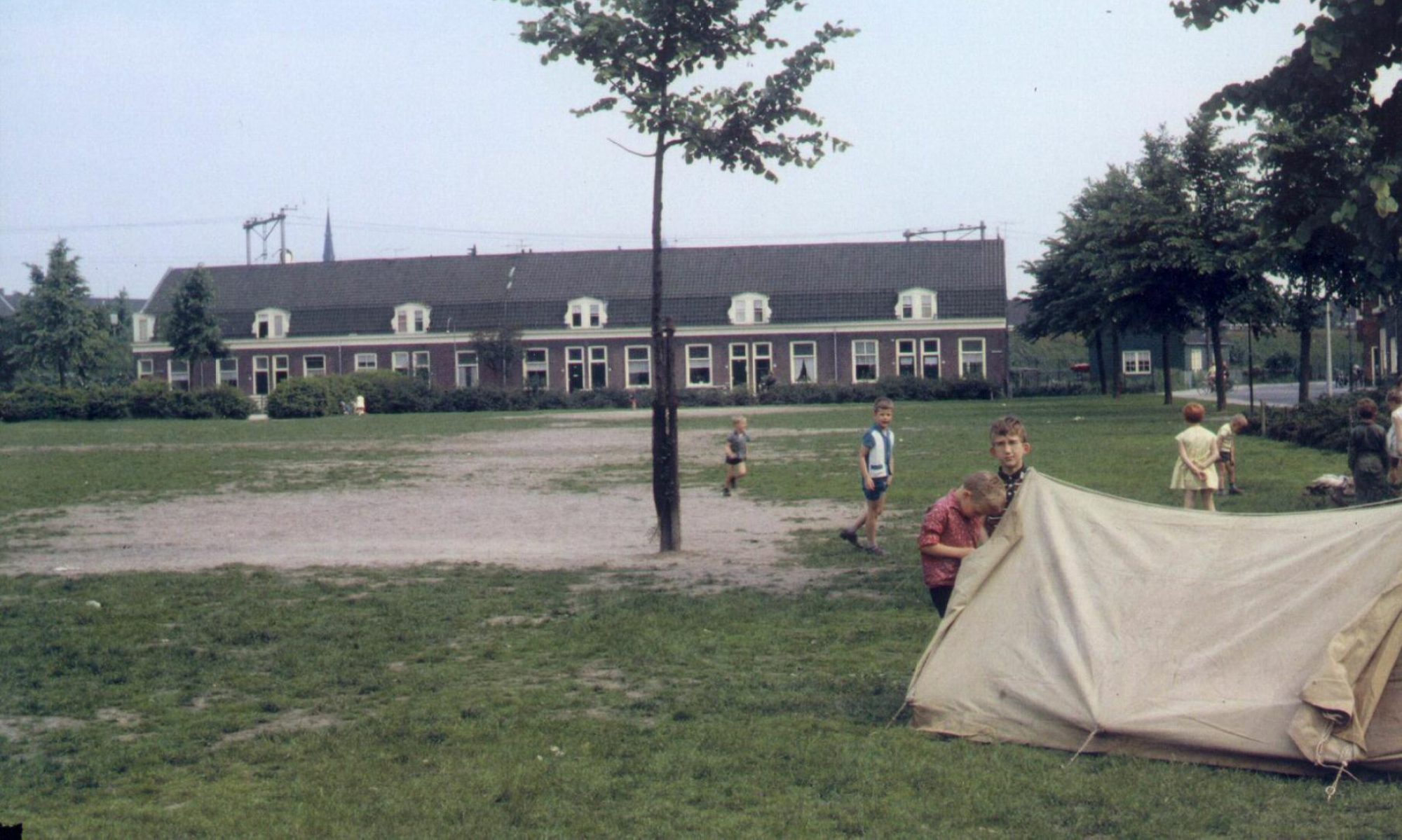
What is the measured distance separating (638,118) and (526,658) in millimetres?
6711

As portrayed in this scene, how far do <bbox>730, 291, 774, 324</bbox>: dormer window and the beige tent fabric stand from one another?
77.2 meters

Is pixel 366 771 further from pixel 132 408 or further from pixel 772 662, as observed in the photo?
pixel 132 408

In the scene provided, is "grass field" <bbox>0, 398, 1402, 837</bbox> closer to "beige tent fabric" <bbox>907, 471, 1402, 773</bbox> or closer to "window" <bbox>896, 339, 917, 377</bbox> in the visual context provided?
"beige tent fabric" <bbox>907, 471, 1402, 773</bbox>

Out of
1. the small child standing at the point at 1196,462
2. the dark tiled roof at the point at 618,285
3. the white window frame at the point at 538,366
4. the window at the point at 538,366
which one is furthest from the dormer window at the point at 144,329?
the small child standing at the point at 1196,462

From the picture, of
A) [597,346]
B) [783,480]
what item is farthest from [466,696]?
[597,346]

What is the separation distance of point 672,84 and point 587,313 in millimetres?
71119

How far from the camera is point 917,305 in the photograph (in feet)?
275

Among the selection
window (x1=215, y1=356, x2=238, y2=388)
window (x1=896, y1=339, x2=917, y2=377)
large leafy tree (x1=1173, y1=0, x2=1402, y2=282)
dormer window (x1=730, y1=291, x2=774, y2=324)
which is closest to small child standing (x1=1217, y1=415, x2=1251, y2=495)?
large leafy tree (x1=1173, y1=0, x2=1402, y2=282)

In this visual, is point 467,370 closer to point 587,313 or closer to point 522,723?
point 587,313

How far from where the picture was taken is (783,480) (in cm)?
2502

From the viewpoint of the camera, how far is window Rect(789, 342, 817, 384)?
8419 cm

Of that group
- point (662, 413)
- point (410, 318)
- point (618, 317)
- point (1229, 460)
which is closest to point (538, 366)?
point (618, 317)

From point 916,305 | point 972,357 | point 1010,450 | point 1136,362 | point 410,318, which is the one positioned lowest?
point 1010,450

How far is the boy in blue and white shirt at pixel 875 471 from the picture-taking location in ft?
49.4
